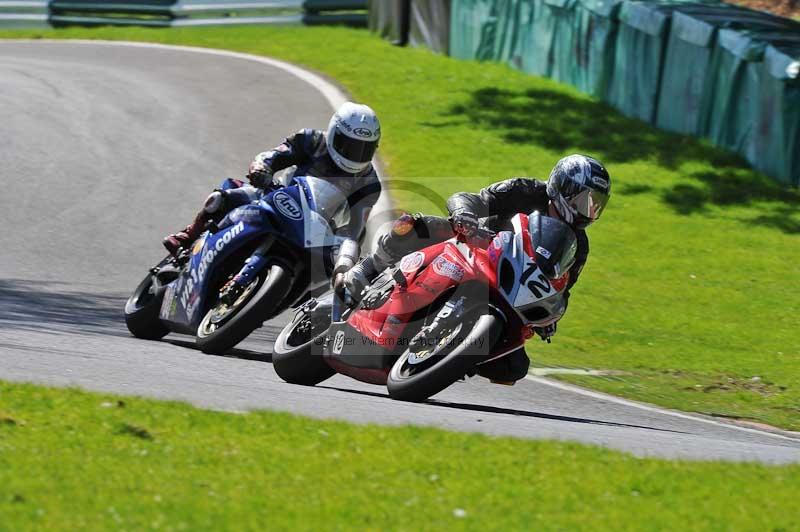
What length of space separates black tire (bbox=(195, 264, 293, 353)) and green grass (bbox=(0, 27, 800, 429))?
127 centimetres

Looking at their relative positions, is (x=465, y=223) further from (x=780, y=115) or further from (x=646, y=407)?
(x=780, y=115)

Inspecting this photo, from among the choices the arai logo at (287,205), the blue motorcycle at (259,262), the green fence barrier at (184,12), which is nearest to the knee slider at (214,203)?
the blue motorcycle at (259,262)

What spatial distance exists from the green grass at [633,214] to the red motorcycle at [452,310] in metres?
1.51

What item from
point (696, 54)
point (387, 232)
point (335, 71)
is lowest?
point (335, 71)

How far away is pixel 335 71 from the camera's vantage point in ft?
75.7

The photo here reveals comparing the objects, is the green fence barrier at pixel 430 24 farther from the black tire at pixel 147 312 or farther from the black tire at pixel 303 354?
the black tire at pixel 303 354

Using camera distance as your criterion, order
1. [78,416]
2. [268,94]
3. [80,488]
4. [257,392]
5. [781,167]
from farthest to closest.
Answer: [268,94] < [781,167] < [257,392] < [78,416] < [80,488]

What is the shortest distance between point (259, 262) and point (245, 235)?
0.33 metres

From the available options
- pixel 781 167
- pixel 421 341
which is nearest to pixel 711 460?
pixel 421 341

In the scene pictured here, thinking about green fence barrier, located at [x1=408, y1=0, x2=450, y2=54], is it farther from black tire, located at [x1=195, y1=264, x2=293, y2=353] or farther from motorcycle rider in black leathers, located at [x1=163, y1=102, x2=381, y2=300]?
black tire, located at [x1=195, y1=264, x2=293, y2=353]

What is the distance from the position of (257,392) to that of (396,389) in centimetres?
84

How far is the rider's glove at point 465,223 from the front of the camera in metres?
7.67

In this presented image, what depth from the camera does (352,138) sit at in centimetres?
907

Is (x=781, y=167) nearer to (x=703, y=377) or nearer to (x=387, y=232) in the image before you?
(x=703, y=377)
